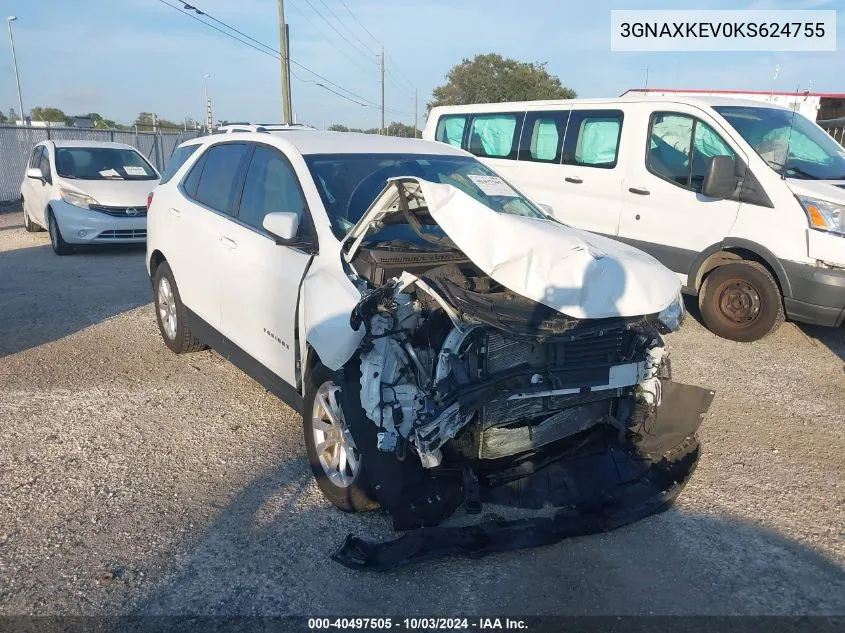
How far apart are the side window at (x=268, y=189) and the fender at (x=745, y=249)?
4.33 metres

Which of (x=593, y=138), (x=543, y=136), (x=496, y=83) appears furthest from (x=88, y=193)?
(x=496, y=83)

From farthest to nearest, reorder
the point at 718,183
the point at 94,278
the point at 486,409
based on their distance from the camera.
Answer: the point at 94,278
the point at 718,183
the point at 486,409

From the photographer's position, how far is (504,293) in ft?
10.5

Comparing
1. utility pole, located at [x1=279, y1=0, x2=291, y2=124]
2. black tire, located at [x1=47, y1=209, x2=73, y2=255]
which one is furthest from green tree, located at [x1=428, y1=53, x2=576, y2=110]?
black tire, located at [x1=47, y1=209, x2=73, y2=255]

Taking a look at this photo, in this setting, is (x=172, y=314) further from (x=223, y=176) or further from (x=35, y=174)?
(x=35, y=174)

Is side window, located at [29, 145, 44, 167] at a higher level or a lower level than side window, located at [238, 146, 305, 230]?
lower

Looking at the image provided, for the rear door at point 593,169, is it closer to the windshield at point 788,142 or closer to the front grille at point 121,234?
the windshield at point 788,142

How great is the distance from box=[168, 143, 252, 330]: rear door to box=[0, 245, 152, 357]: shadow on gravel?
2.02 m

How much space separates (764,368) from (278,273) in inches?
169

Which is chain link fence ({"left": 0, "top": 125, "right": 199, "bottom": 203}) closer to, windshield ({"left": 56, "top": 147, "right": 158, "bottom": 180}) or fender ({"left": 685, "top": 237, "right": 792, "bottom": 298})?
windshield ({"left": 56, "top": 147, "right": 158, "bottom": 180})

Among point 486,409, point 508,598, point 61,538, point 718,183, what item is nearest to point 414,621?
point 508,598

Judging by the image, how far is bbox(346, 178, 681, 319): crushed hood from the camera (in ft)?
9.97

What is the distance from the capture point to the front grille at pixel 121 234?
1030cm

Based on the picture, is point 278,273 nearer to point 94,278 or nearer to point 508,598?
point 508,598
